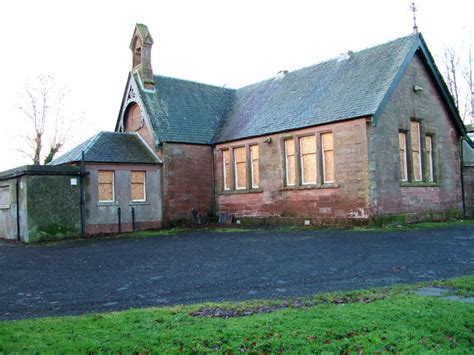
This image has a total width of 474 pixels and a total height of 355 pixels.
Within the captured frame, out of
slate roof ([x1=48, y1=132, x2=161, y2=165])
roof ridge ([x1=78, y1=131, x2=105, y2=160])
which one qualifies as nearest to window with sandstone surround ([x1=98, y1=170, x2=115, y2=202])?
slate roof ([x1=48, y1=132, x2=161, y2=165])

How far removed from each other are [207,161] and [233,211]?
129 inches

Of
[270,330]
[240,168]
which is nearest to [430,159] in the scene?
[240,168]

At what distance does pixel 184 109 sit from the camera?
2764 centimetres

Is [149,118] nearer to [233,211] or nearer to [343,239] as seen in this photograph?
[233,211]

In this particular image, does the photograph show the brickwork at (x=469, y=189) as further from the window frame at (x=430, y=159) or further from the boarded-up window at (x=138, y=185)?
the boarded-up window at (x=138, y=185)

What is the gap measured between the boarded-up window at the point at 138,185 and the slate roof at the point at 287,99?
234 centimetres

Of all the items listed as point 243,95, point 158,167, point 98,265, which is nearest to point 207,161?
point 158,167

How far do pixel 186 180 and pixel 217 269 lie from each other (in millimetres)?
15485

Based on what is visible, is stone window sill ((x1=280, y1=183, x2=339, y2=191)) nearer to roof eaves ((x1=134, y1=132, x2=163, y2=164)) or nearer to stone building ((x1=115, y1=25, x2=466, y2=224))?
stone building ((x1=115, y1=25, x2=466, y2=224))

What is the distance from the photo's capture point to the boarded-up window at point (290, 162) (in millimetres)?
22719

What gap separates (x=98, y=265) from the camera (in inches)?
477

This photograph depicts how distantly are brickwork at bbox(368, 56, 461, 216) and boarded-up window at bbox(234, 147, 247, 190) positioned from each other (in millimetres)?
7795

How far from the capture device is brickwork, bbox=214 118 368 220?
19.7 m

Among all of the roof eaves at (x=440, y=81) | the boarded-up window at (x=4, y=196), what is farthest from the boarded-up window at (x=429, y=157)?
the boarded-up window at (x=4, y=196)
